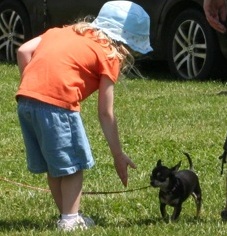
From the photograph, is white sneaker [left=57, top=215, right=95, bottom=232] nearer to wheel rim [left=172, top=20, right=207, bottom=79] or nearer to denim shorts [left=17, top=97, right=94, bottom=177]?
denim shorts [left=17, top=97, right=94, bottom=177]

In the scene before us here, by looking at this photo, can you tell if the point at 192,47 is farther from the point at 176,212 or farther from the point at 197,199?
the point at 176,212

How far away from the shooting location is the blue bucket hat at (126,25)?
17.5ft

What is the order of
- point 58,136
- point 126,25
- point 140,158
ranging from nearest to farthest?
point 58,136 → point 126,25 → point 140,158

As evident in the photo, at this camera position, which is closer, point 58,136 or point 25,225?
point 58,136

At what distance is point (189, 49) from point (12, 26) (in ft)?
10.4

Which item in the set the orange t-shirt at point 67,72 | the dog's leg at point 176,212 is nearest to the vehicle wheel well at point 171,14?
the dog's leg at point 176,212

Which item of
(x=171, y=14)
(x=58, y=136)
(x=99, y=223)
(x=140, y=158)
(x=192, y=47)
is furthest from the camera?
(x=171, y=14)

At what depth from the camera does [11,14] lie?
14.0 meters

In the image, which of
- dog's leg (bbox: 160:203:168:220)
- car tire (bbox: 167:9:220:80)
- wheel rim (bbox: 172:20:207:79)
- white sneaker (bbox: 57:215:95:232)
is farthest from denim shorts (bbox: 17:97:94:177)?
wheel rim (bbox: 172:20:207:79)

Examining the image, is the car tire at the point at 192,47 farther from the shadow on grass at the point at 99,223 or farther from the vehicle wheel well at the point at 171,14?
the shadow on grass at the point at 99,223

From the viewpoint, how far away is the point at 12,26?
46.0 feet

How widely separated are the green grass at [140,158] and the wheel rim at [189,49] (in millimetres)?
A: 231

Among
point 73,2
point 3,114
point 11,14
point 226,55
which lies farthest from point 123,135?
point 11,14

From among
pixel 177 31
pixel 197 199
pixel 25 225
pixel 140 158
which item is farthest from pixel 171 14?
pixel 25 225
